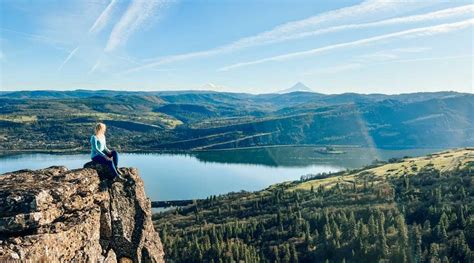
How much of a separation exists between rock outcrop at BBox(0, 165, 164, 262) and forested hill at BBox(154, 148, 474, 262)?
232ft

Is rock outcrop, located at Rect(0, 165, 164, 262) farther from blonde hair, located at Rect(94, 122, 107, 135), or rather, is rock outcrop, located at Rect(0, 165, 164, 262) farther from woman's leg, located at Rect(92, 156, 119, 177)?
blonde hair, located at Rect(94, 122, 107, 135)

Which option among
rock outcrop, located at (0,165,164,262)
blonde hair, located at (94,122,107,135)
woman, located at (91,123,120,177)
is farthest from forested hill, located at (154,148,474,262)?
woman, located at (91,123,120,177)

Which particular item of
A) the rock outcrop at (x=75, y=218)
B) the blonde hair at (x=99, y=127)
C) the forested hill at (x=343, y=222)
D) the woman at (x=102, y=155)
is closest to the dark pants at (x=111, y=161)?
the woman at (x=102, y=155)

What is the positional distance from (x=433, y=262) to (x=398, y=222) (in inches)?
826

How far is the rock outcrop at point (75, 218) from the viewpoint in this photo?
1041 cm

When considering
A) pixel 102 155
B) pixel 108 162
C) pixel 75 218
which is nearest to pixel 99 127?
pixel 102 155

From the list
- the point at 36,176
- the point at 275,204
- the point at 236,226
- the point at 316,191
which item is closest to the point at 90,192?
the point at 36,176

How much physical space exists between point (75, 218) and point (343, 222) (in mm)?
99349

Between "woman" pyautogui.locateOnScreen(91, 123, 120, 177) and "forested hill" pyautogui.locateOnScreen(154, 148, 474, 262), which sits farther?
"forested hill" pyautogui.locateOnScreen(154, 148, 474, 262)

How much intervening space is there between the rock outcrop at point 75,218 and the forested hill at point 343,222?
7081 centimetres

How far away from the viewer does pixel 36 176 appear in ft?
44.1

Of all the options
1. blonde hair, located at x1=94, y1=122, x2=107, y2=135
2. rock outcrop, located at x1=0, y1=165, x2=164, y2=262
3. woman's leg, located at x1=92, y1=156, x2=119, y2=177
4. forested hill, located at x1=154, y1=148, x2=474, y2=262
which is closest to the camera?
rock outcrop, located at x1=0, y1=165, x2=164, y2=262

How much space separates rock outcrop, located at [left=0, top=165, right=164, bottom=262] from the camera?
10.4 meters

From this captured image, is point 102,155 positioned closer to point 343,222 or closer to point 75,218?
point 75,218
